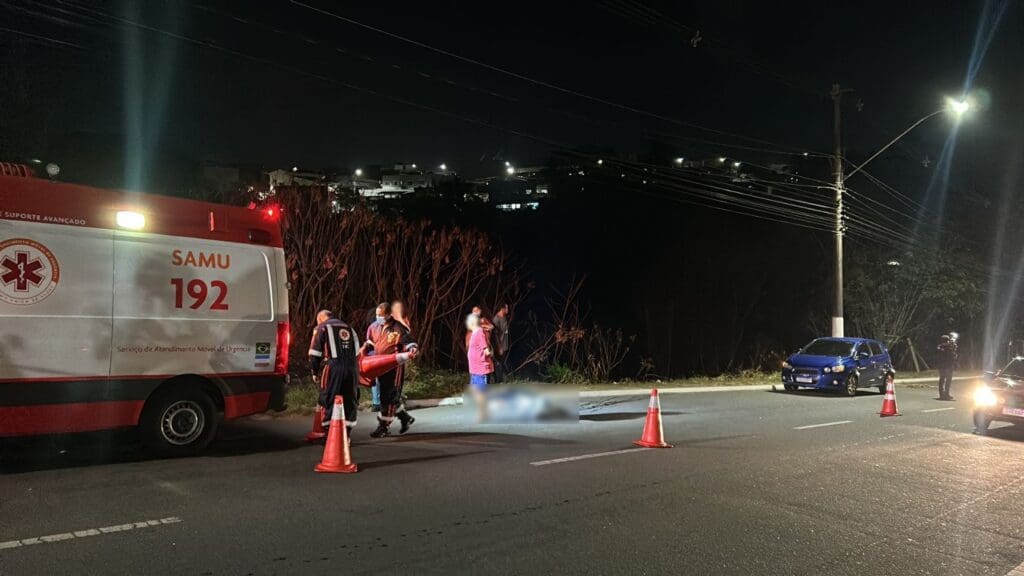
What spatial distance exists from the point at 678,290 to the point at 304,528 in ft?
109

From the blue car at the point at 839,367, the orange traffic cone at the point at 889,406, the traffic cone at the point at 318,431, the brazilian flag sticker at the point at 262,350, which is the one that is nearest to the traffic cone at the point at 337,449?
the traffic cone at the point at 318,431

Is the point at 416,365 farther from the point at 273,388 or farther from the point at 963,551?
the point at 963,551

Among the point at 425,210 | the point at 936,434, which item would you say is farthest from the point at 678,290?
the point at 936,434

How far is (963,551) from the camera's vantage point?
5.69m

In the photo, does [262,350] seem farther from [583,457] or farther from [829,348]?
[829,348]

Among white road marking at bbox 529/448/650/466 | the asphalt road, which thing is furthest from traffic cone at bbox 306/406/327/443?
white road marking at bbox 529/448/650/466

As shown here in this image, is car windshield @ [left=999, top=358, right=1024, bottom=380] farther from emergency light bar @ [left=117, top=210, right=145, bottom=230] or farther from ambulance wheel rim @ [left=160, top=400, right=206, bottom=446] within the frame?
emergency light bar @ [left=117, top=210, right=145, bottom=230]

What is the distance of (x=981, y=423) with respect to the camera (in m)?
12.1

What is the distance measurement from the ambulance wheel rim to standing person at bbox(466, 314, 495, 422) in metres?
4.32

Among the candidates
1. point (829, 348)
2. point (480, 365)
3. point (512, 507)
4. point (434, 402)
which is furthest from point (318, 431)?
point (829, 348)

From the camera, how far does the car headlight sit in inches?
462

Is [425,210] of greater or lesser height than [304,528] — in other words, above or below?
above

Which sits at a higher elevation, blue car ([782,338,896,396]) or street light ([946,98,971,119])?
street light ([946,98,971,119])

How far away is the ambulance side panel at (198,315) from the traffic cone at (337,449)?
5.05ft
